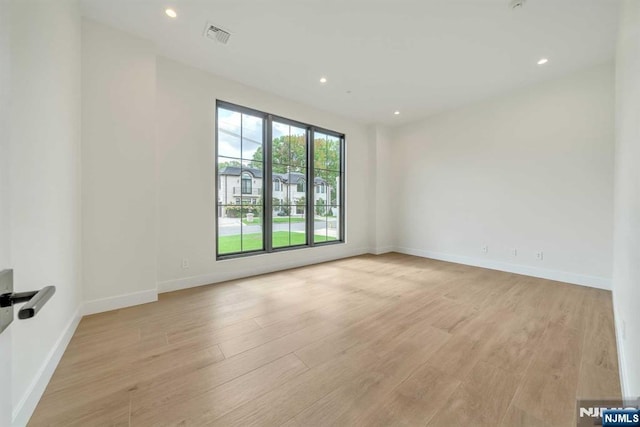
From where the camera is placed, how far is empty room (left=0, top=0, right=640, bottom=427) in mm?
1412

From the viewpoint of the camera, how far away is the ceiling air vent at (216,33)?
8.61ft

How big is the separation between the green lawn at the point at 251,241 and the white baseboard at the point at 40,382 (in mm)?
1856

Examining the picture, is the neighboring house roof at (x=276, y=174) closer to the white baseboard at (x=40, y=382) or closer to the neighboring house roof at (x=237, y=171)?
the neighboring house roof at (x=237, y=171)

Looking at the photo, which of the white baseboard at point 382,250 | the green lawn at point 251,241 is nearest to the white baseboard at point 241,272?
the green lawn at point 251,241

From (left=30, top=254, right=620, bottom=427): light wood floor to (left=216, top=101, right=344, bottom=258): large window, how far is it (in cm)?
124

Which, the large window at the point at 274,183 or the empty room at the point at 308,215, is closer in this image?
the empty room at the point at 308,215

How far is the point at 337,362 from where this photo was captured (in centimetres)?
179

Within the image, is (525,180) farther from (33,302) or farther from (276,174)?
(33,302)

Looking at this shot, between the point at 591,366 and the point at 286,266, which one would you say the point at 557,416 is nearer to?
the point at 591,366

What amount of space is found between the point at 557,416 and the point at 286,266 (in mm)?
3535

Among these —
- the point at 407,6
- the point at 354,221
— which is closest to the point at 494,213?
the point at 354,221

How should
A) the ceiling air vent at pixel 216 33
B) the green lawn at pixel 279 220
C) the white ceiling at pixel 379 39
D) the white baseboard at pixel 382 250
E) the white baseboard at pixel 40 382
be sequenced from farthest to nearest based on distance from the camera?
the white baseboard at pixel 382 250 < the green lawn at pixel 279 220 < the ceiling air vent at pixel 216 33 < the white ceiling at pixel 379 39 < the white baseboard at pixel 40 382

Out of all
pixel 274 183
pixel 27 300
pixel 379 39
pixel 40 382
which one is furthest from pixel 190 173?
pixel 27 300

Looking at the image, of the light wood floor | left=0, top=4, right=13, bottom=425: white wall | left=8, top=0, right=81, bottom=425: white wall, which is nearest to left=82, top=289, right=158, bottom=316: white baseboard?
the light wood floor
